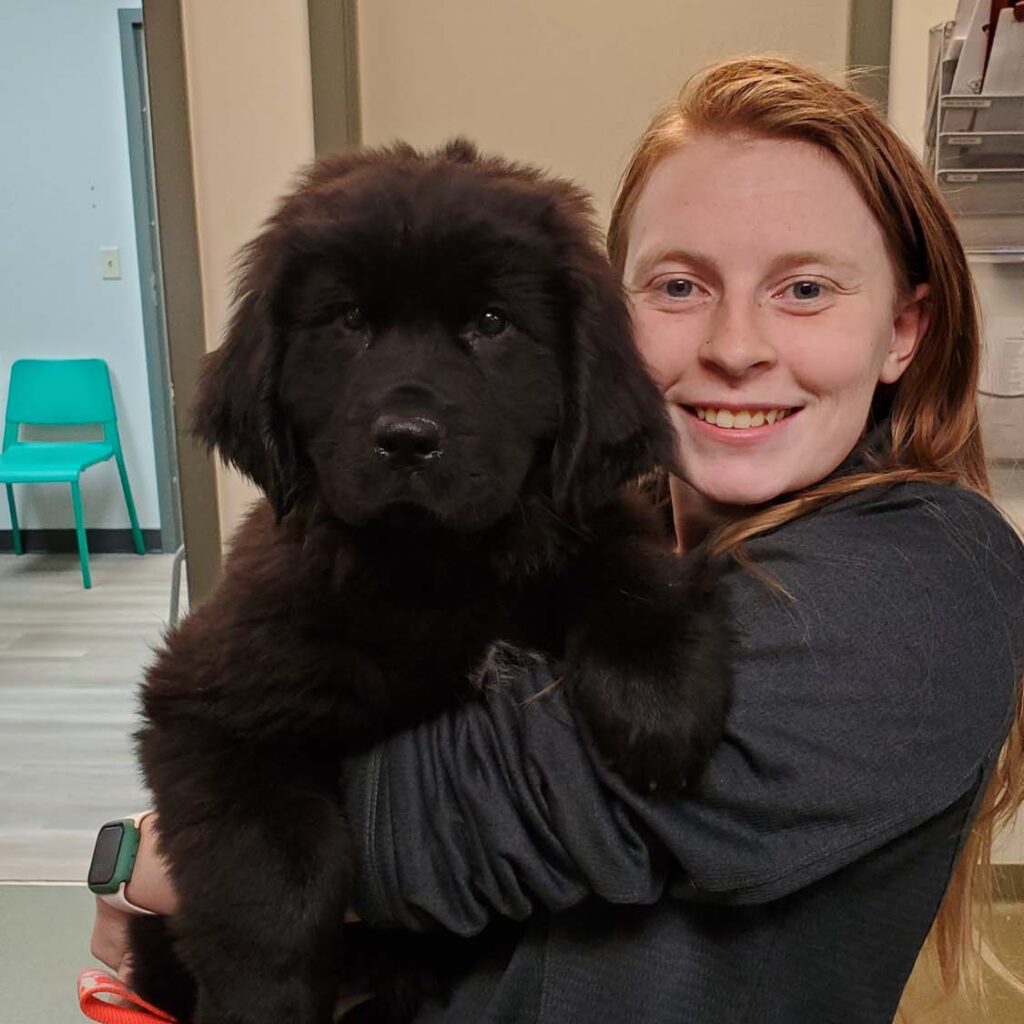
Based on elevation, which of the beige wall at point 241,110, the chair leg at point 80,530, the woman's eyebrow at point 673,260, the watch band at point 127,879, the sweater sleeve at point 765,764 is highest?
the beige wall at point 241,110

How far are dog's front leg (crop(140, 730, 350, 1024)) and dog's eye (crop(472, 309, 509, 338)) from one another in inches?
19.0

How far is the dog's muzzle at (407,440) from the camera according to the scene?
1.05 meters

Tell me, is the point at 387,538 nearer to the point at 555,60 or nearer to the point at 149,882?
the point at 149,882

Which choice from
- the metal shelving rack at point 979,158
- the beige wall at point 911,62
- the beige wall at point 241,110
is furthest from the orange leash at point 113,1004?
the beige wall at point 911,62

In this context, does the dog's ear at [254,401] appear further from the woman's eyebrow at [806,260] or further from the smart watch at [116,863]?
the woman's eyebrow at [806,260]

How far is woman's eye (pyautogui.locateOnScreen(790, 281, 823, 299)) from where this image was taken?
122cm

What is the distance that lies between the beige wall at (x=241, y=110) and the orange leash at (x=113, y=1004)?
175cm

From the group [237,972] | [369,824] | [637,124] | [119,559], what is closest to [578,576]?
[369,824]

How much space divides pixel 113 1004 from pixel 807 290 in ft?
3.82

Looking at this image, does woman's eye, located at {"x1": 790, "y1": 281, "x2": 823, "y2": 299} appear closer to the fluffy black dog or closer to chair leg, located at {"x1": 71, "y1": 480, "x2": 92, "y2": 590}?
the fluffy black dog

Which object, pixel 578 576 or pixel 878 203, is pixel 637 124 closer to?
pixel 878 203

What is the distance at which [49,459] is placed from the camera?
610 cm

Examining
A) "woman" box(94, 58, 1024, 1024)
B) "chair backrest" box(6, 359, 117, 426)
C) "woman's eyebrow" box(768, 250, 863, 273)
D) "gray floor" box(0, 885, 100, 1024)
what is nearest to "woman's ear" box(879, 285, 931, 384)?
"woman" box(94, 58, 1024, 1024)

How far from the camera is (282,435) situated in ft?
4.00
